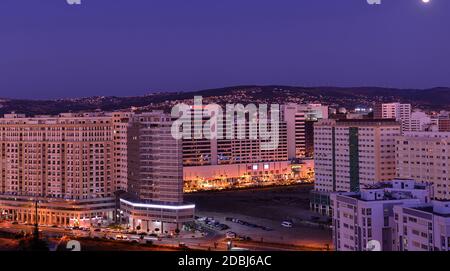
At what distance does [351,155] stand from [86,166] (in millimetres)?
3619

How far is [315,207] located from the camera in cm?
919

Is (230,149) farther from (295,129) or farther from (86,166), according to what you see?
(86,166)

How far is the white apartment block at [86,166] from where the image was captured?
7.70 meters

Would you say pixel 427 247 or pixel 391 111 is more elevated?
Result: pixel 391 111

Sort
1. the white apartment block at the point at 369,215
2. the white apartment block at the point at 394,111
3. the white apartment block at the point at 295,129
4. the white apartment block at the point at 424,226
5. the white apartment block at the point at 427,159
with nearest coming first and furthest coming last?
the white apartment block at the point at 424,226 < the white apartment block at the point at 369,215 < the white apartment block at the point at 427,159 < the white apartment block at the point at 295,129 < the white apartment block at the point at 394,111

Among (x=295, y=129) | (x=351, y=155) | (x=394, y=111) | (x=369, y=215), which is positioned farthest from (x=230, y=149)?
(x=369, y=215)

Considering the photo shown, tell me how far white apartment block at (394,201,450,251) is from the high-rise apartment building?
4.21 m


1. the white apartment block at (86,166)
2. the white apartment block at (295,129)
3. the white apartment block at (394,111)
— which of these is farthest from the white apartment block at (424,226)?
the white apartment block at (394,111)

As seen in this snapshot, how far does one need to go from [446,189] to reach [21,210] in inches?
217

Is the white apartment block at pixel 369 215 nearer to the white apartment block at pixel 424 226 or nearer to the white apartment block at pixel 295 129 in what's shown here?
the white apartment block at pixel 424 226

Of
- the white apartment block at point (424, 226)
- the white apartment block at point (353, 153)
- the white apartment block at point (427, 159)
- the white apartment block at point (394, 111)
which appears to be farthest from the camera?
the white apartment block at point (394, 111)

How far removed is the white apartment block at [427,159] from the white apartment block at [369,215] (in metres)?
2.98
